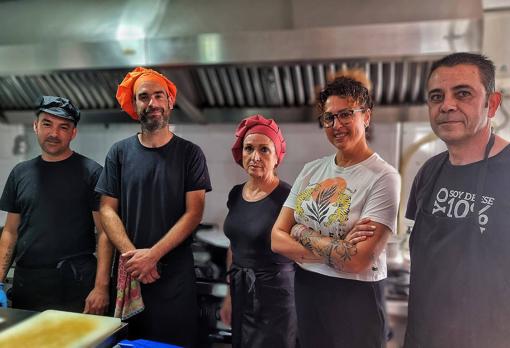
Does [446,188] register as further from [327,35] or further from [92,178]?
[92,178]

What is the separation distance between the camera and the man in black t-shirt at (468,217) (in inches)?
32.6

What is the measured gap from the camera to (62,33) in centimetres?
167

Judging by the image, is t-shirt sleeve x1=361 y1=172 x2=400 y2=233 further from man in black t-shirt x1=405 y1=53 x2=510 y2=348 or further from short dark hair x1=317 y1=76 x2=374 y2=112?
short dark hair x1=317 y1=76 x2=374 y2=112

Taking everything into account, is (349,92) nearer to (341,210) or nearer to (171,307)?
(341,210)

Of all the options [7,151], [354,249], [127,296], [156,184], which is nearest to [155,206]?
[156,184]

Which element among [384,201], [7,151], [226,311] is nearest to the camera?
[384,201]

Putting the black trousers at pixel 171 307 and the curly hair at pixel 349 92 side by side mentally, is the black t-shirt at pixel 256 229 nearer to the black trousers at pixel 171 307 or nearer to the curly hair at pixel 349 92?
the black trousers at pixel 171 307

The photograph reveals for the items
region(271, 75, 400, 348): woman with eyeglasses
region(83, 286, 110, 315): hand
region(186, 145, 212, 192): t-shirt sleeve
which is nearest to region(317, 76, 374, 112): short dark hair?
region(271, 75, 400, 348): woman with eyeglasses

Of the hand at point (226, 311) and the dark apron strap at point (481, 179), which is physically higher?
the dark apron strap at point (481, 179)

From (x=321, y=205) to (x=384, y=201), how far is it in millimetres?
165

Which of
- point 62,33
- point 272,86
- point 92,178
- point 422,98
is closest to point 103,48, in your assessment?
point 62,33

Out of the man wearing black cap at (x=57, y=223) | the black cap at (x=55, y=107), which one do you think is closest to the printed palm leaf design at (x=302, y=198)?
the man wearing black cap at (x=57, y=223)

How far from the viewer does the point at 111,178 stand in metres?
1.25

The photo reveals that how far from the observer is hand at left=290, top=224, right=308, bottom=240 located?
1037 millimetres
